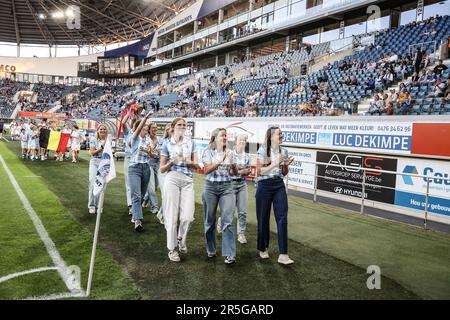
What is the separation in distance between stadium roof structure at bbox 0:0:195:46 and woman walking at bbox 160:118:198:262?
158ft

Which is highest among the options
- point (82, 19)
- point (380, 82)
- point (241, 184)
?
point (82, 19)

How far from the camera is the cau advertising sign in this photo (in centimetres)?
1109

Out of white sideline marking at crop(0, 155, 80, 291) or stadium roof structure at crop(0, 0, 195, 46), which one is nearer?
white sideline marking at crop(0, 155, 80, 291)

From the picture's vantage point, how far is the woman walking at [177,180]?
5.28 meters

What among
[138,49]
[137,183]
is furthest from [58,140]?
[138,49]

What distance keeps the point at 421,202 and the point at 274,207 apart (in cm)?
657

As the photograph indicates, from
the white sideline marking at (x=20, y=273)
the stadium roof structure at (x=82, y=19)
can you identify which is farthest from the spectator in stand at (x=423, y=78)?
the stadium roof structure at (x=82, y=19)

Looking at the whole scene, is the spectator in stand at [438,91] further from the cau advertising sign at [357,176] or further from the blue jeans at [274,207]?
the blue jeans at [274,207]

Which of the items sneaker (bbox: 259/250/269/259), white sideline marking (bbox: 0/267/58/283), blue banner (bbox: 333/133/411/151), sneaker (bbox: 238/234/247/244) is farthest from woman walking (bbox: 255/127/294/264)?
blue banner (bbox: 333/133/411/151)

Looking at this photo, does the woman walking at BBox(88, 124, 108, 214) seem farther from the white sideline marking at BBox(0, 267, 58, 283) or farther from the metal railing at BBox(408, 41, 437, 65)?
the metal railing at BBox(408, 41, 437, 65)

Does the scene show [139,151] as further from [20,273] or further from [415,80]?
[415,80]

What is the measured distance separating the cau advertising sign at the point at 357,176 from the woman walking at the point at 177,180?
6199 millimetres

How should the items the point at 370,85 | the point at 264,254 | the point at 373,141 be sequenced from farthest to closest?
the point at 370,85, the point at 373,141, the point at 264,254

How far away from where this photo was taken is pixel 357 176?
1177 cm
